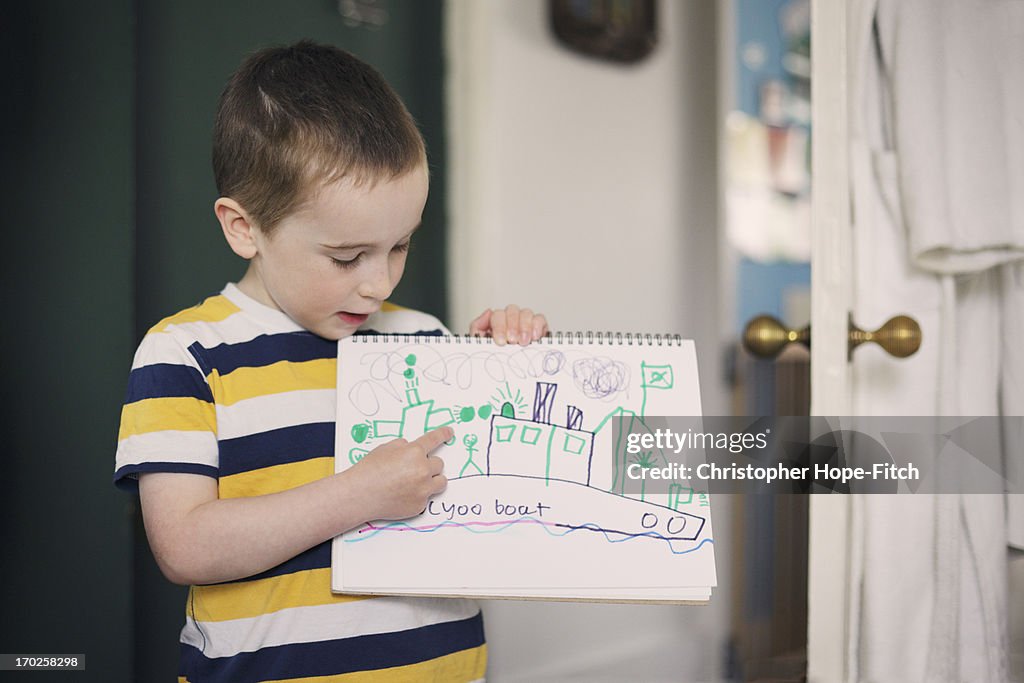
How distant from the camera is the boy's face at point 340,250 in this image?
0.71 m

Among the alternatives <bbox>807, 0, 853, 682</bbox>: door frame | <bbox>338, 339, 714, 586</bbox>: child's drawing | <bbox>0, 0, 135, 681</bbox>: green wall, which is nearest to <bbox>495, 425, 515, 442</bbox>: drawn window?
<bbox>338, 339, 714, 586</bbox>: child's drawing

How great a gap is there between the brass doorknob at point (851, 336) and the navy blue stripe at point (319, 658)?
59cm

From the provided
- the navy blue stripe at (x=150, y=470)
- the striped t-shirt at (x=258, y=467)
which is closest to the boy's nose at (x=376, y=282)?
the striped t-shirt at (x=258, y=467)

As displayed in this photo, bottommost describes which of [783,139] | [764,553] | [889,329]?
[764,553]

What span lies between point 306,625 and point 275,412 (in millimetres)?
199

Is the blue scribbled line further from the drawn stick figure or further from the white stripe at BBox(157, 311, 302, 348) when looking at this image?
the white stripe at BBox(157, 311, 302, 348)

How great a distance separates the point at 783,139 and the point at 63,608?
4.28 ft

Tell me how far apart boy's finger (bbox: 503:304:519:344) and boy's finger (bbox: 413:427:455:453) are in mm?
110

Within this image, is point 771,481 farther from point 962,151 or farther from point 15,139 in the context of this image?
point 15,139

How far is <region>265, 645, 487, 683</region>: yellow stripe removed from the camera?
735mm

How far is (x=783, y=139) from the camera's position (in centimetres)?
138

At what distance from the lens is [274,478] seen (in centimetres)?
75

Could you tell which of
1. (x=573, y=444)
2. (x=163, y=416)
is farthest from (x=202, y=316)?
(x=573, y=444)

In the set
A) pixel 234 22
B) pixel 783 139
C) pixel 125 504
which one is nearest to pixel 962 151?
pixel 783 139
